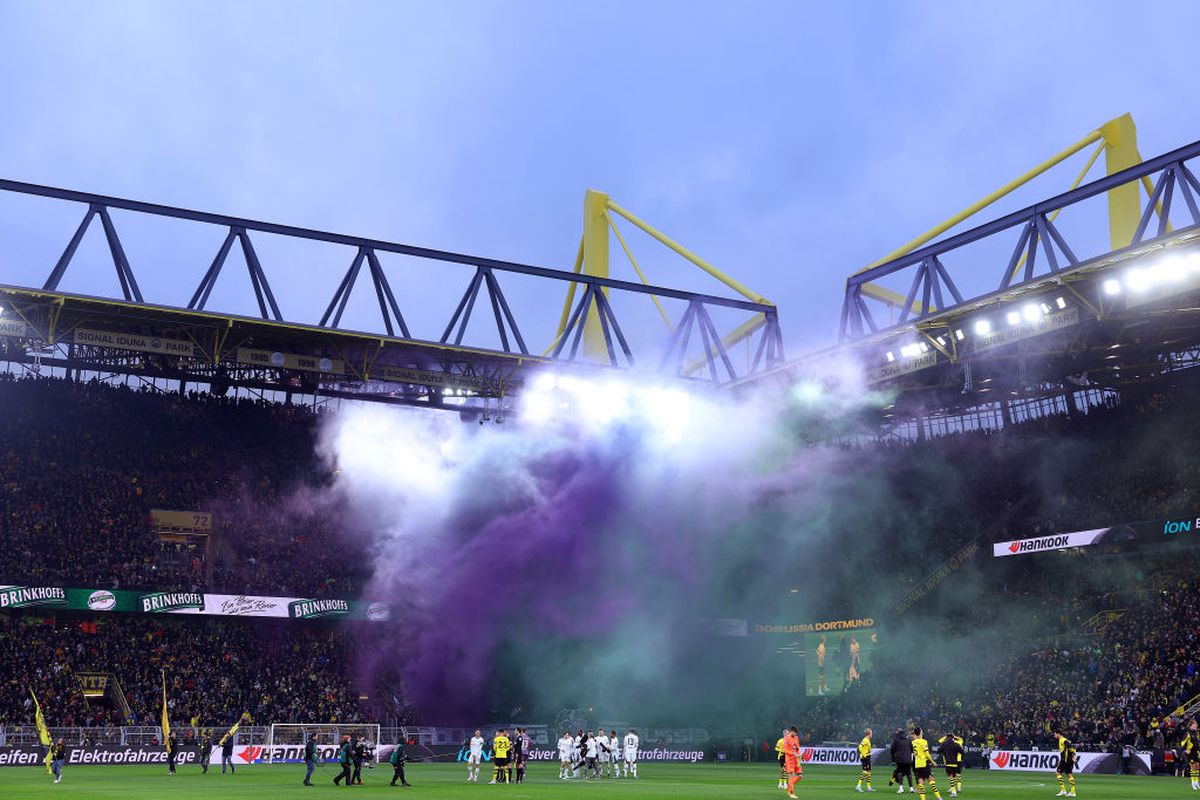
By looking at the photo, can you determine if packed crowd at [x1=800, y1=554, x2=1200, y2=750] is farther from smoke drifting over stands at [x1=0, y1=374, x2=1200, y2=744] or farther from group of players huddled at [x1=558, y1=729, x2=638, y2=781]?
group of players huddled at [x1=558, y1=729, x2=638, y2=781]

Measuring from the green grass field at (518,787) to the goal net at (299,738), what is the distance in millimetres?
5173

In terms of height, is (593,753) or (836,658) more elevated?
(836,658)

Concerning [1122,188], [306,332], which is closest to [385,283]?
[306,332]

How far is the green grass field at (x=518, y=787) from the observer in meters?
29.0

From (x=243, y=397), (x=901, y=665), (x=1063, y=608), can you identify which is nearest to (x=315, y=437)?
(x=243, y=397)

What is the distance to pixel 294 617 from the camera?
58.7m

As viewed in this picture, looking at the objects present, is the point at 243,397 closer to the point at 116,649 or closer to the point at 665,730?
the point at 116,649

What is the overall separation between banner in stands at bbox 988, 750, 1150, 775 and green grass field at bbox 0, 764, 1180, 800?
2166mm

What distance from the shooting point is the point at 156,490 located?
6162 centimetres

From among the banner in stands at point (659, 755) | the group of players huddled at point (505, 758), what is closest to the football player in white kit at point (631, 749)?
the group of players huddled at point (505, 758)

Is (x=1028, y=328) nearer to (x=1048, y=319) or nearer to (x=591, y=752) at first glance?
(x=1048, y=319)

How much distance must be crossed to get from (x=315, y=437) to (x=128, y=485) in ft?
36.9

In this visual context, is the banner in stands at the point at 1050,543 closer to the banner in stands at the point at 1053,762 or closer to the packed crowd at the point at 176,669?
the banner in stands at the point at 1053,762

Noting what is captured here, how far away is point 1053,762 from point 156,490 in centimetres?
4503
